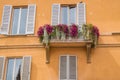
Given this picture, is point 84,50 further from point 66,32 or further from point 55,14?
point 55,14

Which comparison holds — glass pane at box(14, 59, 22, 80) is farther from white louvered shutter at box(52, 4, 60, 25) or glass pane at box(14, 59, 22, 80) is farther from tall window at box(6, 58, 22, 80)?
white louvered shutter at box(52, 4, 60, 25)

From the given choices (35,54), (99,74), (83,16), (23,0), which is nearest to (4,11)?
(23,0)

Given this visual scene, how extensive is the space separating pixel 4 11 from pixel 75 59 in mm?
4936

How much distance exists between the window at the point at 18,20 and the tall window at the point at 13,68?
5.11 feet

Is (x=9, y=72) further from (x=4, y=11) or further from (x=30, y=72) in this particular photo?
(x=4, y=11)

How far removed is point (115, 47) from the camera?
16.5 m

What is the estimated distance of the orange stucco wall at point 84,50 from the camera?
52.4ft

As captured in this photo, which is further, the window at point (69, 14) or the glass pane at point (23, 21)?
the glass pane at point (23, 21)

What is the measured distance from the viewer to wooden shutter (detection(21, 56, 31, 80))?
15998mm

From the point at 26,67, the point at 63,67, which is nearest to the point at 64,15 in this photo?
the point at 63,67

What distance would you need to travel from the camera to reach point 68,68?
16.1 meters

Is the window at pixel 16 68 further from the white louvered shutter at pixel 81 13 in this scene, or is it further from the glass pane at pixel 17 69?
the white louvered shutter at pixel 81 13

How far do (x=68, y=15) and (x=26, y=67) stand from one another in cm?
375

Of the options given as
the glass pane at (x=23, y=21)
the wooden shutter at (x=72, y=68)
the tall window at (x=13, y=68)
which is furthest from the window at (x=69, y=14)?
the tall window at (x=13, y=68)
